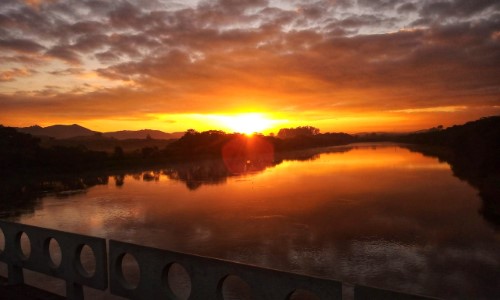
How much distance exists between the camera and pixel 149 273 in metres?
6.14

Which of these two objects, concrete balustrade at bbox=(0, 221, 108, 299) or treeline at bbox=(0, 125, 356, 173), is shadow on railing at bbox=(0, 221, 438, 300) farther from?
treeline at bbox=(0, 125, 356, 173)

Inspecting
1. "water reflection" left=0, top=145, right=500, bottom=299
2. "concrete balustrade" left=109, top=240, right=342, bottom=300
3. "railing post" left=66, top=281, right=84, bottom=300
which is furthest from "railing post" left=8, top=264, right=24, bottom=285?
"water reflection" left=0, top=145, right=500, bottom=299

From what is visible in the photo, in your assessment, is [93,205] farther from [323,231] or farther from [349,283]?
[349,283]

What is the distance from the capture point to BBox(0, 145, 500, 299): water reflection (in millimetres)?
12977

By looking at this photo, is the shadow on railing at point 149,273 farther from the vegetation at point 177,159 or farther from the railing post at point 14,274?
the vegetation at point 177,159

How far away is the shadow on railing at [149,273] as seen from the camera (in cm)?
473

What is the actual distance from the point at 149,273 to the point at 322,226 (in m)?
14.2

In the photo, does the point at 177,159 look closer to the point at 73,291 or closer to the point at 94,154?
the point at 94,154

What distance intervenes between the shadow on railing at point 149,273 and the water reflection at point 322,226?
7.56 meters

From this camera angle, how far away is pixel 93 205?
2645 cm

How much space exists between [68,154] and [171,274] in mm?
45256

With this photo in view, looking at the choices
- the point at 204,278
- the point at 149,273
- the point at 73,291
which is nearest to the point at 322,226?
the point at 73,291

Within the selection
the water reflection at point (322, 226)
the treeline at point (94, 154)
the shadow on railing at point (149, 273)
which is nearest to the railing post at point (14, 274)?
the shadow on railing at point (149, 273)

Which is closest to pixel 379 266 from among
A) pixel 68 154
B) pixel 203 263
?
pixel 203 263
